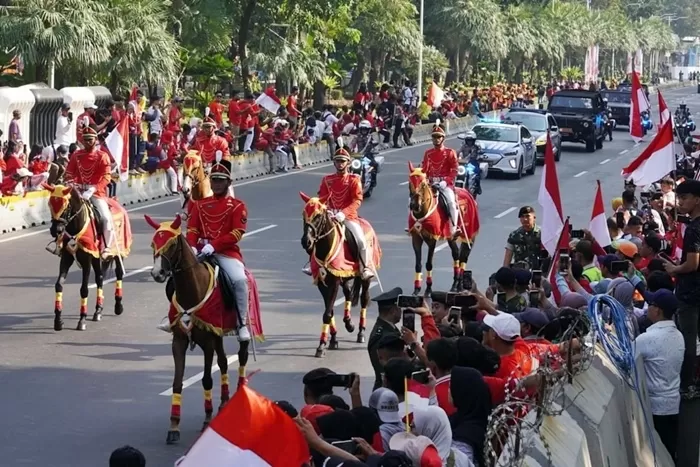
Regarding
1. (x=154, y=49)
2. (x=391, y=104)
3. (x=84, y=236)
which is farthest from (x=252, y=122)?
(x=84, y=236)

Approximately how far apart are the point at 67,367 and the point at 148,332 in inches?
85.0

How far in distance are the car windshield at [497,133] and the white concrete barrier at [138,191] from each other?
4887 mm

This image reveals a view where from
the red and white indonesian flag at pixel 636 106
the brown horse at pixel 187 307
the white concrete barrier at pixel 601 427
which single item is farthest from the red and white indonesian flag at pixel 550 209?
the red and white indonesian flag at pixel 636 106

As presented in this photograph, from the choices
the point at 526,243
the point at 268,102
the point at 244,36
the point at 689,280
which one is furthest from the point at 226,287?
the point at 244,36

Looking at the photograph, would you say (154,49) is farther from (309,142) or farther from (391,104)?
(391,104)

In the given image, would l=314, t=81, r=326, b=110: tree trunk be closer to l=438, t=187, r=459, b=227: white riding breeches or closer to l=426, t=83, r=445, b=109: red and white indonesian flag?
l=426, t=83, r=445, b=109: red and white indonesian flag

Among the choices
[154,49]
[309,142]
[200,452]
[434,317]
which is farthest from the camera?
[309,142]

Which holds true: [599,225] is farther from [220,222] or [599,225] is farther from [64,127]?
[64,127]

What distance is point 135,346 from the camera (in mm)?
17672

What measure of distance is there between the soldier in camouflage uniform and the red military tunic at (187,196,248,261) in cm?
429

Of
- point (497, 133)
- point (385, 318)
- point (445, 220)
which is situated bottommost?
point (497, 133)

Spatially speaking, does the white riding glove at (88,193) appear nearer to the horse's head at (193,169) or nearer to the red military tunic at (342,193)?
the horse's head at (193,169)

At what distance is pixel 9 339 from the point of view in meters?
17.8

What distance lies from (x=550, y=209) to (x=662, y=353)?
3.83m
